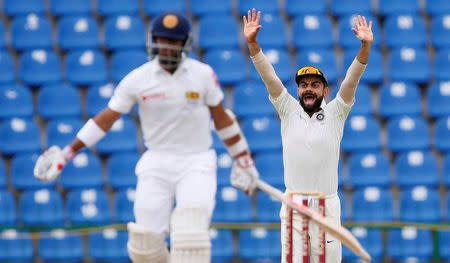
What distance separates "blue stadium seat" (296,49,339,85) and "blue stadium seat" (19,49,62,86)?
3294 millimetres

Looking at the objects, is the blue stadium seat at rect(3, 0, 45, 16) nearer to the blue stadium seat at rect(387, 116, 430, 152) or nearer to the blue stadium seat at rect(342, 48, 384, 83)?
the blue stadium seat at rect(342, 48, 384, 83)

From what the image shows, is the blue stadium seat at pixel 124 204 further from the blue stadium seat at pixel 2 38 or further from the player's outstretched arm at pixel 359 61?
the player's outstretched arm at pixel 359 61

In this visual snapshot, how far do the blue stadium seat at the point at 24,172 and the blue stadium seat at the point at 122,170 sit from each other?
83cm

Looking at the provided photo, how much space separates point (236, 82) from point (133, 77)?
5090 mm

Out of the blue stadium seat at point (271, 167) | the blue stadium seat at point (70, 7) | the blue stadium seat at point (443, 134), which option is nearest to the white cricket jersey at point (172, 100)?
the blue stadium seat at point (271, 167)

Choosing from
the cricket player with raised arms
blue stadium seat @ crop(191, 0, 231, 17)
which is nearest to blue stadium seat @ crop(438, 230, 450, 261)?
blue stadium seat @ crop(191, 0, 231, 17)

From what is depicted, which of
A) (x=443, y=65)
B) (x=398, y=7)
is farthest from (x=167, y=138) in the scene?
(x=398, y=7)

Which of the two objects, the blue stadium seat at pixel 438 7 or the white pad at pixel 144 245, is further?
the blue stadium seat at pixel 438 7

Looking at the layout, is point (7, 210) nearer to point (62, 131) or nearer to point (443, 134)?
point (62, 131)

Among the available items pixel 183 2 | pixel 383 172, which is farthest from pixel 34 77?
pixel 383 172

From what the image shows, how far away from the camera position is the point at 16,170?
10156 millimetres

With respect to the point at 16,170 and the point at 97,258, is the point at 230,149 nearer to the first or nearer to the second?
the point at 97,258

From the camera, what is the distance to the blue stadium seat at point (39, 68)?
1071cm

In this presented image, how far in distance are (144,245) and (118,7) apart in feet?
20.8
